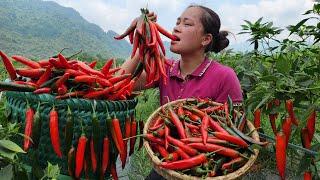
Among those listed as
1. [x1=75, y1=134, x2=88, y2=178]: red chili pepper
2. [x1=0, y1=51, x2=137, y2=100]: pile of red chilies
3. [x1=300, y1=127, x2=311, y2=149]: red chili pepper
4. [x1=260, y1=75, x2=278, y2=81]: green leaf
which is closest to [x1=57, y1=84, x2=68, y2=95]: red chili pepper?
[x1=0, y1=51, x2=137, y2=100]: pile of red chilies

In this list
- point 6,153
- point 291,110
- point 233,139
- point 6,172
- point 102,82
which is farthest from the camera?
point 102,82

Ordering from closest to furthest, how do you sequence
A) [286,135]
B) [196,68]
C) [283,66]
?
[283,66], [286,135], [196,68]

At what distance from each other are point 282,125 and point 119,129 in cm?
79

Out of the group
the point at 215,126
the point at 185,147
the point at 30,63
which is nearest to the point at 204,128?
the point at 215,126

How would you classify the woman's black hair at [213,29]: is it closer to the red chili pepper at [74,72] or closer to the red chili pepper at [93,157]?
the red chili pepper at [74,72]

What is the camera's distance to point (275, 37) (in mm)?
4109

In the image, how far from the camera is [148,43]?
8.86 ft

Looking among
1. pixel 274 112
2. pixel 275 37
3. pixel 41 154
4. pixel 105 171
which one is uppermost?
pixel 275 37

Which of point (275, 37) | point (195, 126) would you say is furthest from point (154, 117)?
point (275, 37)

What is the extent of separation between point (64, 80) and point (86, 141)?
0.34 m

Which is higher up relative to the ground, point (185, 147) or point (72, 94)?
point (72, 94)

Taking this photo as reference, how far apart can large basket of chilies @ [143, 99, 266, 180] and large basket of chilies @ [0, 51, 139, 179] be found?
0.20m

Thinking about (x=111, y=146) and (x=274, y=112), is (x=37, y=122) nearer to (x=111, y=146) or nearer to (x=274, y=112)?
(x=111, y=146)

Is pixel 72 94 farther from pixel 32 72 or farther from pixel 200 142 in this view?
pixel 200 142
